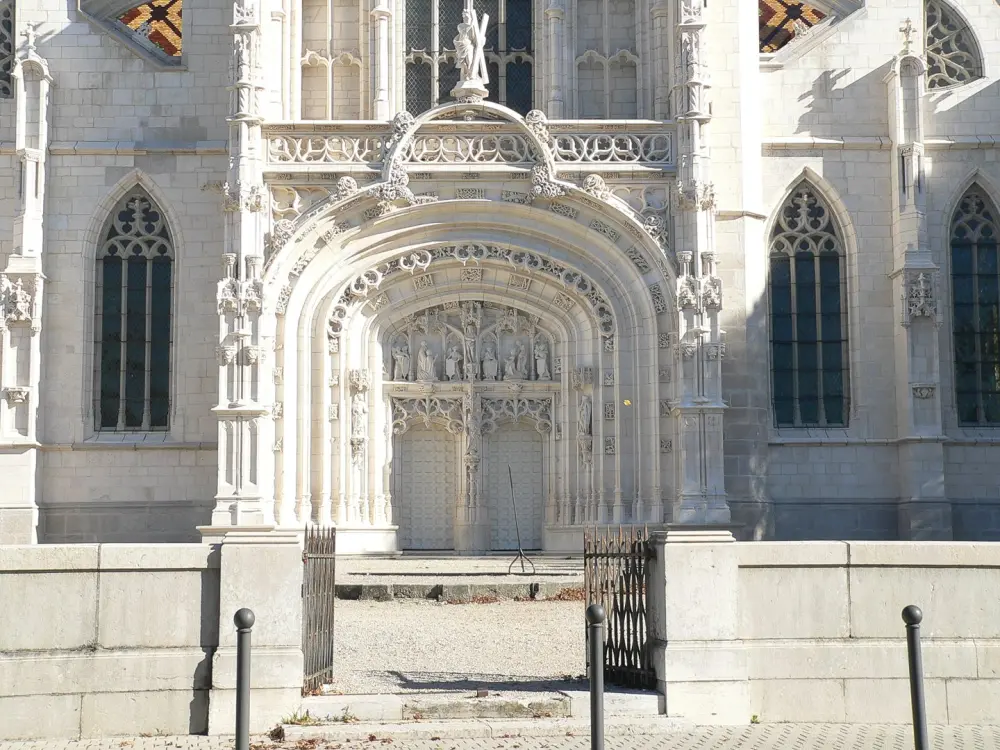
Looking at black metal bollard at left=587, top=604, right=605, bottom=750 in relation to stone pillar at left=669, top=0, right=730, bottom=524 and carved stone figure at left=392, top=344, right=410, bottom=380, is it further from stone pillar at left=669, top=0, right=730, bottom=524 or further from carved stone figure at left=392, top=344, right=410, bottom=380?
carved stone figure at left=392, top=344, right=410, bottom=380

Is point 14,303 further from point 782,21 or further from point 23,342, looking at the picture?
point 782,21

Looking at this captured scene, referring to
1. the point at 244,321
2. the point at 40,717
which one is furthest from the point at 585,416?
the point at 40,717

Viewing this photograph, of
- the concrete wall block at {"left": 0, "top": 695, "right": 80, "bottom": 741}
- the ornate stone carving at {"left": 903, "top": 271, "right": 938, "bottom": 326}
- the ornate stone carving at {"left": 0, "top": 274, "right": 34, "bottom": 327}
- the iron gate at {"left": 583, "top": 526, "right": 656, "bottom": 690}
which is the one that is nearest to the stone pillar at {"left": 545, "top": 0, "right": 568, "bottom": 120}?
the ornate stone carving at {"left": 903, "top": 271, "right": 938, "bottom": 326}

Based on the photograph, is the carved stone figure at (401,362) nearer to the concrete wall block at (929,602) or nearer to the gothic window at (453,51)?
the gothic window at (453,51)

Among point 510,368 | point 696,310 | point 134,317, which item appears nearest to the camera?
point 696,310

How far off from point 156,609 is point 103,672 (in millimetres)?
627

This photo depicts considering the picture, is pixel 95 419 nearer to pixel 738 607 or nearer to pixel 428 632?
pixel 428 632

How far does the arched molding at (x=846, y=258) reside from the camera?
2386 cm

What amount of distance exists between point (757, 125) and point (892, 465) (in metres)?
6.43

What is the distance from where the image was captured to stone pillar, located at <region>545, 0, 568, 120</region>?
23.8m

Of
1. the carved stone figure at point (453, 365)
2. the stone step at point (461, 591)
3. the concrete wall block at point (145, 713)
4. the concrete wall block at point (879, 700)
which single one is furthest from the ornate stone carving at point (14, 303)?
the concrete wall block at point (879, 700)

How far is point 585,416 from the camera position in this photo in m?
23.2

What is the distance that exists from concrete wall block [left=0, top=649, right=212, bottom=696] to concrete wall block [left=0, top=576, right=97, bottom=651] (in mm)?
111

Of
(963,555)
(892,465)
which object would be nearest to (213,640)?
(963,555)
